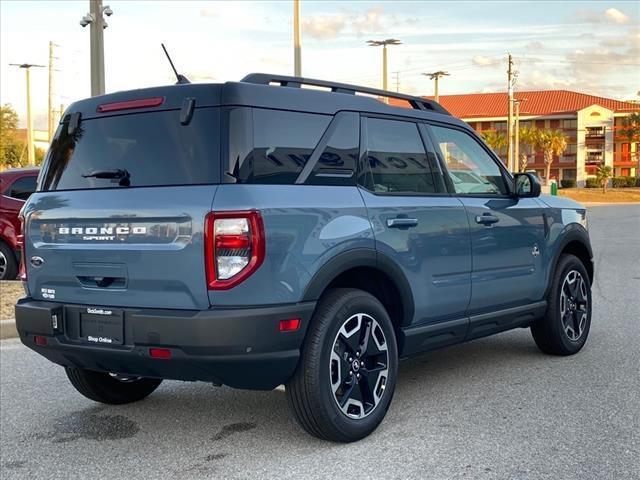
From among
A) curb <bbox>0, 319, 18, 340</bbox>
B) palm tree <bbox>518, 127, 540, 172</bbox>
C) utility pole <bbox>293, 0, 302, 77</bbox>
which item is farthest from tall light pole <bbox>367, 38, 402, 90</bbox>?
palm tree <bbox>518, 127, 540, 172</bbox>

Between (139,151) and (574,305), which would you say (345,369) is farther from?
(574,305)

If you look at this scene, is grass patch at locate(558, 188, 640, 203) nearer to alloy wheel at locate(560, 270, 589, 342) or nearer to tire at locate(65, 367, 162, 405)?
alloy wheel at locate(560, 270, 589, 342)

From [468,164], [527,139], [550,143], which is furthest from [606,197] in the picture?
[468,164]

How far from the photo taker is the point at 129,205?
4.07 metres

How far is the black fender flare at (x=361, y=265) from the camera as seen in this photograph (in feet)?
13.4

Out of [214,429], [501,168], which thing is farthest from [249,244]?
[501,168]

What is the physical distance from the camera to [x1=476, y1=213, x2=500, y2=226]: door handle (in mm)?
5355

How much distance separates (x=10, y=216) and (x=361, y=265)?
8.77 m

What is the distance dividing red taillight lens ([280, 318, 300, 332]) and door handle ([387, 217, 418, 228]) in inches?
36.5

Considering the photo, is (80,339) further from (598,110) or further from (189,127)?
(598,110)

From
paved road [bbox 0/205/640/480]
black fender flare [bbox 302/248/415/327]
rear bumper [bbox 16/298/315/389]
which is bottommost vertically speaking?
paved road [bbox 0/205/640/480]

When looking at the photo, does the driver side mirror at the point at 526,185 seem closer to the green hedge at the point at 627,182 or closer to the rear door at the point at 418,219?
the rear door at the point at 418,219

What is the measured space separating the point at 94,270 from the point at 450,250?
2186 millimetres

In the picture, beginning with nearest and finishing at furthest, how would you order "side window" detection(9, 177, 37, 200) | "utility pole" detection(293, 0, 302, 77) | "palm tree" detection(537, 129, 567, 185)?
"side window" detection(9, 177, 37, 200) < "utility pole" detection(293, 0, 302, 77) < "palm tree" detection(537, 129, 567, 185)
